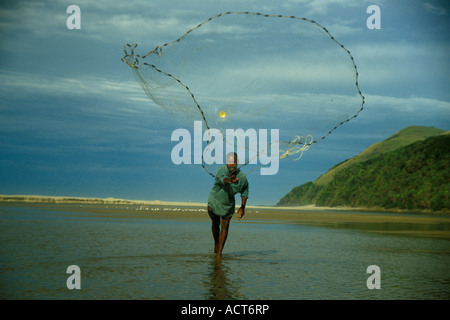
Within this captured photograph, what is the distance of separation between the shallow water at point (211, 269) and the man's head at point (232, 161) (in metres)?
2.17

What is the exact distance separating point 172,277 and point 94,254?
401cm

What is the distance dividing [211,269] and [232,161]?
2.82 m

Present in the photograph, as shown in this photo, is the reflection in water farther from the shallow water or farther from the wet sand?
the wet sand

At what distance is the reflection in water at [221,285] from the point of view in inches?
311

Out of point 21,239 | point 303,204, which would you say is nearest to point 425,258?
point 21,239

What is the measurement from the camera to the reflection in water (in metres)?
7.89

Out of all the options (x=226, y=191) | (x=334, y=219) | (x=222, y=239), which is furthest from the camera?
(x=334, y=219)

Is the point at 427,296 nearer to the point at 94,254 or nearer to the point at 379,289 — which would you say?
the point at 379,289

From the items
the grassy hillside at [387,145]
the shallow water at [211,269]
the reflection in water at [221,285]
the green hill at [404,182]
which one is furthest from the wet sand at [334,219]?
the grassy hillside at [387,145]

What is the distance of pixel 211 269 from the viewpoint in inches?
418

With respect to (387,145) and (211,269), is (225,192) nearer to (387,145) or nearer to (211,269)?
(211,269)

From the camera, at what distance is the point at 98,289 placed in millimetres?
8352

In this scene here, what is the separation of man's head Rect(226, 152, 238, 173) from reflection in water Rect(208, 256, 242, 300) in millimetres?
2376

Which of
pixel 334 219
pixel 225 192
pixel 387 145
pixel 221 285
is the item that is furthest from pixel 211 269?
pixel 387 145
